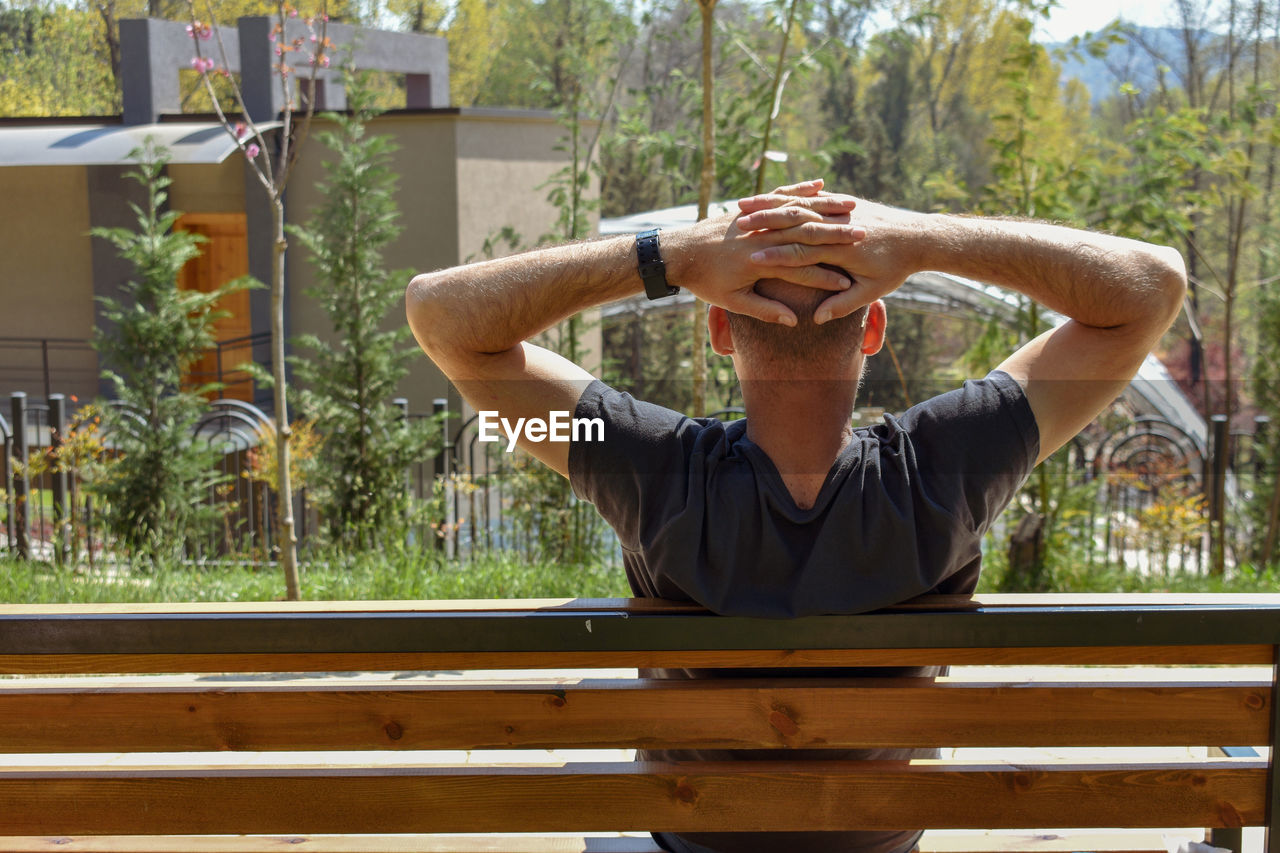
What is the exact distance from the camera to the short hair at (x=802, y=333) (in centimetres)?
138

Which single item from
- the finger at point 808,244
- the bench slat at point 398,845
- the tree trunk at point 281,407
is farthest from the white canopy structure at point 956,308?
the finger at point 808,244

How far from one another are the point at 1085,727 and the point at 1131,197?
184 inches

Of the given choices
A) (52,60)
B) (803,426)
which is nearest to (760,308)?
(803,426)

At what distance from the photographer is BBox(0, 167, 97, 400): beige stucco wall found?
29.2 ft

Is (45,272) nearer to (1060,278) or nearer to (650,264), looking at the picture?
(650,264)

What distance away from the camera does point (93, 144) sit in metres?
8.61

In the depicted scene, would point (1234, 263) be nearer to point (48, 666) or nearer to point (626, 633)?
point (626, 633)

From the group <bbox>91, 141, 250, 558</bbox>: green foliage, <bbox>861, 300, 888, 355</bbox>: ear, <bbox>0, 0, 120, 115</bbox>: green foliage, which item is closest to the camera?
<bbox>861, 300, 888, 355</bbox>: ear

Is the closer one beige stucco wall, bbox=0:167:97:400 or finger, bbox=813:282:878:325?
finger, bbox=813:282:878:325

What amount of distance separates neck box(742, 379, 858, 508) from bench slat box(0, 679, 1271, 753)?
0.86 feet

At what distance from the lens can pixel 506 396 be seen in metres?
1.46

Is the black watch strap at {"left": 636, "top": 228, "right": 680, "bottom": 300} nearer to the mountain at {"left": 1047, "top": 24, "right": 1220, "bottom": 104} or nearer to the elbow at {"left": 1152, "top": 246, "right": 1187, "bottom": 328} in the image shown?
the elbow at {"left": 1152, "top": 246, "right": 1187, "bottom": 328}

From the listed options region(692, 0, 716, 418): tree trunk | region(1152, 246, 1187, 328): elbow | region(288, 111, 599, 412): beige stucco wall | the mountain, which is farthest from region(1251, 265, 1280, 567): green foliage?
region(288, 111, 599, 412): beige stucco wall

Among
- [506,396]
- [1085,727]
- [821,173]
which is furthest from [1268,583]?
[506,396]
